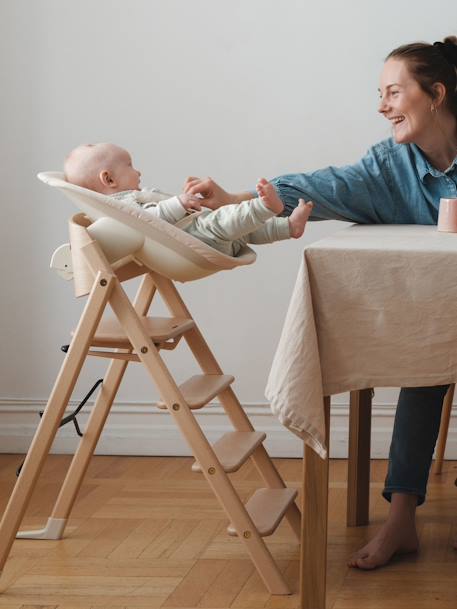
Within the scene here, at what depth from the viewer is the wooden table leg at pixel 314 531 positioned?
5.84 feet

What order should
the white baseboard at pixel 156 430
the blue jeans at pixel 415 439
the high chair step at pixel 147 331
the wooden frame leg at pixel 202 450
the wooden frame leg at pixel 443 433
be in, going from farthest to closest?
1. the white baseboard at pixel 156 430
2. the wooden frame leg at pixel 443 433
3. the blue jeans at pixel 415 439
4. the high chair step at pixel 147 331
5. the wooden frame leg at pixel 202 450

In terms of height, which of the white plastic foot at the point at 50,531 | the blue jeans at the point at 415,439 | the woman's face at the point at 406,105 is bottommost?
the white plastic foot at the point at 50,531

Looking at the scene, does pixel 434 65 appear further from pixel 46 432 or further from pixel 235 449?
pixel 46 432

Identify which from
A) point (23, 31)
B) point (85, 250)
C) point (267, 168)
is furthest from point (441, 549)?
point (23, 31)

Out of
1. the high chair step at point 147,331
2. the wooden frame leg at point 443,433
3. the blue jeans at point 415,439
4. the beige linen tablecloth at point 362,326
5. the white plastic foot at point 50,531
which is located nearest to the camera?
the beige linen tablecloth at point 362,326

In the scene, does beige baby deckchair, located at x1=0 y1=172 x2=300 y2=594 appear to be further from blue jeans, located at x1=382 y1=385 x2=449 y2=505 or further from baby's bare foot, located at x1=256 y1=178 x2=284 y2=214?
blue jeans, located at x1=382 y1=385 x2=449 y2=505

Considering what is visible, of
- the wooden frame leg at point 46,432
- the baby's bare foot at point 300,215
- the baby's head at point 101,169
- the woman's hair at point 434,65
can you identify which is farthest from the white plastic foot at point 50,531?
the woman's hair at point 434,65

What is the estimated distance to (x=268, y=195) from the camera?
204 cm

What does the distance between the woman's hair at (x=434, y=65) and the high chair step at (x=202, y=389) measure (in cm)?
86

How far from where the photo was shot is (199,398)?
7.32ft

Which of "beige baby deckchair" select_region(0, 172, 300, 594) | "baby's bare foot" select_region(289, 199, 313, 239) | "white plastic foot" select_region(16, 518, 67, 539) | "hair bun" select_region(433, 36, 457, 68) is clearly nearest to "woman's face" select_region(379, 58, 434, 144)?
"hair bun" select_region(433, 36, 457, 68)

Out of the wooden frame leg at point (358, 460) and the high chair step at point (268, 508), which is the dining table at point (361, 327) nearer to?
the high chair step at point (268, 508)

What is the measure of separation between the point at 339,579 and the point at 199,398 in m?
0.51

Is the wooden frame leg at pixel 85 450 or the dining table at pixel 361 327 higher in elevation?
the dining table at pixel 361 327
